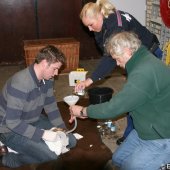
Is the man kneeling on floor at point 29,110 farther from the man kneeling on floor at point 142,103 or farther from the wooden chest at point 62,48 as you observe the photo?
the wooden chest at point 62,48

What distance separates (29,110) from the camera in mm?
2111

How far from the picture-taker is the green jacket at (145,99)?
1603 mm

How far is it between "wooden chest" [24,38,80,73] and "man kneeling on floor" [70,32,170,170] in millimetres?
2509

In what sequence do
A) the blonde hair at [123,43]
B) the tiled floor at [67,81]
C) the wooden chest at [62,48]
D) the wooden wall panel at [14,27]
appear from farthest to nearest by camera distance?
the wooden wall panel at [14,27]
the wooden chest at [62,48]
the tiled floor at [67,81]
the blonde hair at [123,43]

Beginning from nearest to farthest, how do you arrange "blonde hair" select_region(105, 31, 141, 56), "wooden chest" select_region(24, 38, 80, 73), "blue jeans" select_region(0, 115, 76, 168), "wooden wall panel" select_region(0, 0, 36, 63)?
"blonde hair" select_region(105, 31, 141, 56) → "blue jeans" select_region(0, 115, 76, 168) → "wooden chest" select_region(24, 38, 80, 73) → "wooden wall panel" select_region(0, 0, 36, 63)

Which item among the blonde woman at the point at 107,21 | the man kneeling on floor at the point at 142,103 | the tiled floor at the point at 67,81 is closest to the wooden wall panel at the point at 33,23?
the tiled floor at the point at 67,81

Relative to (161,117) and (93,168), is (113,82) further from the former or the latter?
(161,117)

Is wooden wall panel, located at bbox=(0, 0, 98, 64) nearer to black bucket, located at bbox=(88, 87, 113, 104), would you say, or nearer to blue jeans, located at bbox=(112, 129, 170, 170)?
black bucket, located at bbox=(88, 87, 113, 104)

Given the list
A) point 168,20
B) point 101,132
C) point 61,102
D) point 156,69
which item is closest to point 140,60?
point 156,69

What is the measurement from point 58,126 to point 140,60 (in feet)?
3.22

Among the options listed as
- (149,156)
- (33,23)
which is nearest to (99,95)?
(149,156)

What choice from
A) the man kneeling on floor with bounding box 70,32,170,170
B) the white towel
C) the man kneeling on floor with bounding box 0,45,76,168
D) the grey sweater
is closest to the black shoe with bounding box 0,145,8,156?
the man kneeling on floor with bounding box 0,45,76,168

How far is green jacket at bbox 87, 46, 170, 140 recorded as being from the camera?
160 centimetres

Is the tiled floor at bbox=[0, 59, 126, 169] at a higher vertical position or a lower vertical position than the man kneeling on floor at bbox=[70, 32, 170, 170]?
lower
